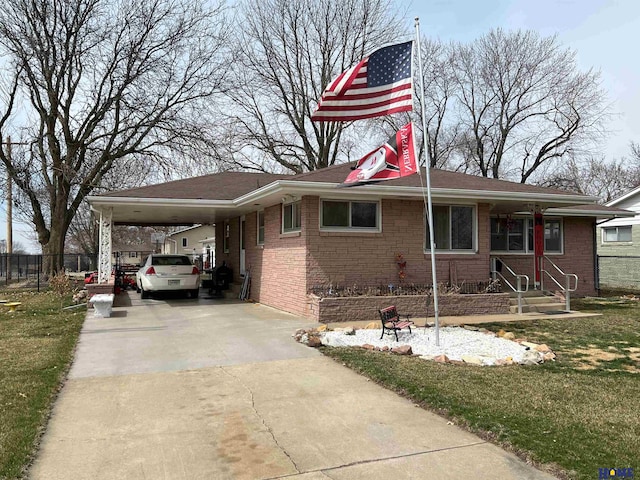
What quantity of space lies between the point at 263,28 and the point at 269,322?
80.8ft

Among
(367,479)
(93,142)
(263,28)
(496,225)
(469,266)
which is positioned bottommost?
(367,479)

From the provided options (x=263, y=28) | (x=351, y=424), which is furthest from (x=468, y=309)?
(x=263, y=28)

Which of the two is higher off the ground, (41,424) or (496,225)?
(496,225)

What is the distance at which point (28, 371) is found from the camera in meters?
6.51

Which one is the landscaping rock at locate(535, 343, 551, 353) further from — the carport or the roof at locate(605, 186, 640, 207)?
the roof at locate(605, 186, 640, 207)

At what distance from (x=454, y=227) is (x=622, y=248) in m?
15.7

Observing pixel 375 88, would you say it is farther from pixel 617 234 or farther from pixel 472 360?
pixel 617 234

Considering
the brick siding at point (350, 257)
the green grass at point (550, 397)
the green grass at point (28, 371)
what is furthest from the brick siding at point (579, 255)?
the green grass at point (28, 371)

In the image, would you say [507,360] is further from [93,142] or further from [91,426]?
[93,142]

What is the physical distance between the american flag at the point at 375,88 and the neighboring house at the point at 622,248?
1789 centimetres

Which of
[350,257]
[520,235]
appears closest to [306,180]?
[350,257]

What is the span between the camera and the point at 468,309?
1206 centimetres

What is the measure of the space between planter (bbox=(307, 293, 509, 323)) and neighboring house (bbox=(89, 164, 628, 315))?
775 millimetres
